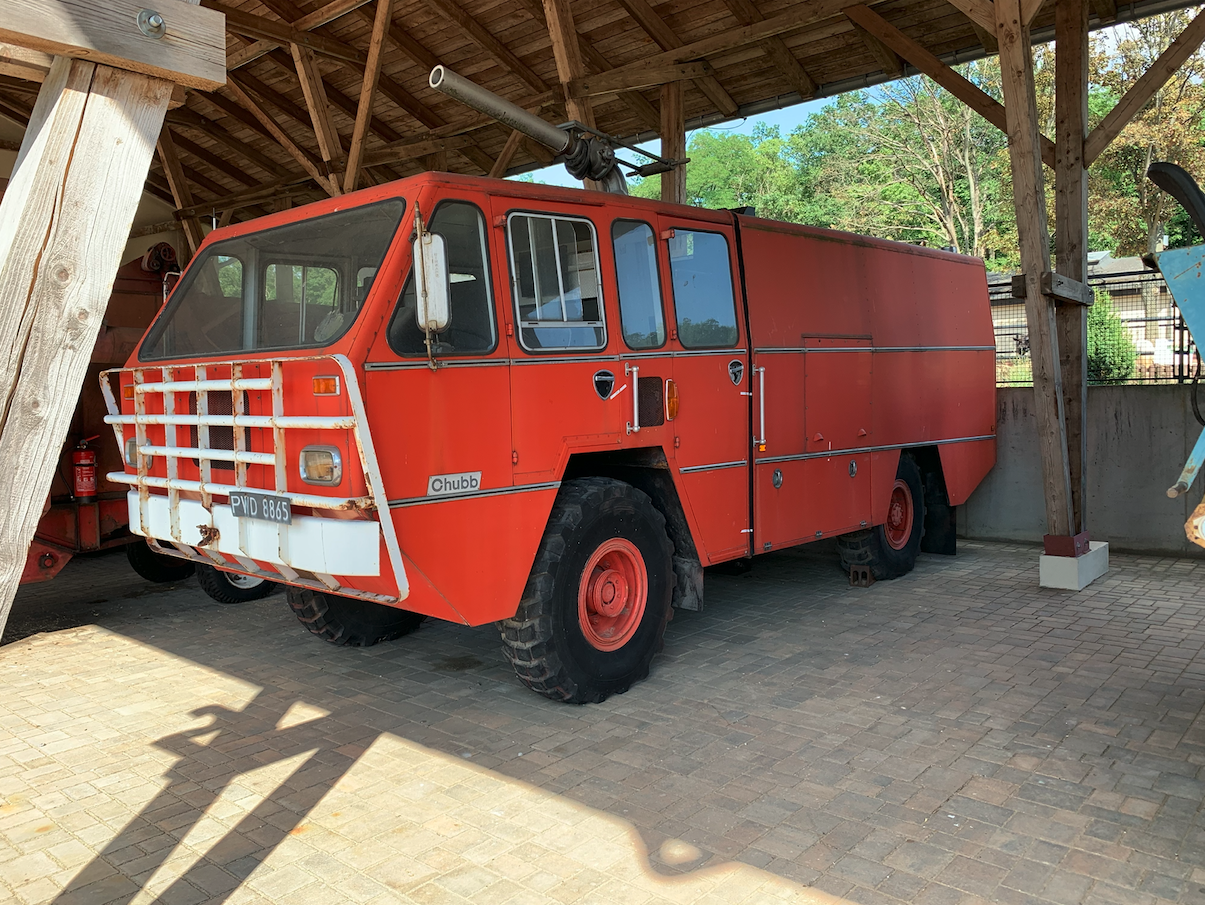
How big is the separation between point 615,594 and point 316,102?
28.5ft

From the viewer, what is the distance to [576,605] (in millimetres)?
4695

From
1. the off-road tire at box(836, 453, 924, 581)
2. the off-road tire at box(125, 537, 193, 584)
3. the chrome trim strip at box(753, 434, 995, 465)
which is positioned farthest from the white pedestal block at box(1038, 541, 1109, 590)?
the off-road tire at box(125, 537, 193, 584)

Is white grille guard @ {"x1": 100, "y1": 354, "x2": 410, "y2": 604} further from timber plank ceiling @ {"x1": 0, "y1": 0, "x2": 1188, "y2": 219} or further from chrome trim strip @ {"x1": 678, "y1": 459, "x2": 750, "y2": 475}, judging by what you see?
timber plank ceiling @ {"x1": 0, "y1": 0, "x2": 1188, "y2": 219}

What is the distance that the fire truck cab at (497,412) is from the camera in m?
3.98

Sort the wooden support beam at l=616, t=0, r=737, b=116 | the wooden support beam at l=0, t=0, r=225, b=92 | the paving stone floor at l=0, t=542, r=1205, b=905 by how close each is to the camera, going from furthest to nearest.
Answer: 1. the wooden support beam at l=616, t=0, r=737, b=116
2. the paving stone floor at l=0, t=542, r=1205, b=905
3. the wooden support beam at l=0, t=0, r=225, b=92

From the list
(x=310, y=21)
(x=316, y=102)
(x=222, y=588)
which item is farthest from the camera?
(x=316, y=102)

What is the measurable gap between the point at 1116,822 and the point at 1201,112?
24726 millimetres

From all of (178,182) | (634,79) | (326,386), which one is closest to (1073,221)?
(634,79)

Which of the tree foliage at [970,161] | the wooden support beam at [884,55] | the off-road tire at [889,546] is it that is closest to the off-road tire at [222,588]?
the off-road tire at [889,546]

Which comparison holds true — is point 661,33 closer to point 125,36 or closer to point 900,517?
point 900,517

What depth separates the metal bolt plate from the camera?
79.6 inches

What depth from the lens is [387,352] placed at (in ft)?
13.0

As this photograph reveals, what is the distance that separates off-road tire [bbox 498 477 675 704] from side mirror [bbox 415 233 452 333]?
130 cm

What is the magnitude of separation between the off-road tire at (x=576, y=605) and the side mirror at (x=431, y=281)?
4.26ft
